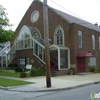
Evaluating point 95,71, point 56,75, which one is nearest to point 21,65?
point 56,75

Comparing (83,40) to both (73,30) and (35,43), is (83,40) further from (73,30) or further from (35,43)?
(35,43)

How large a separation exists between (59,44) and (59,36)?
1.11 m

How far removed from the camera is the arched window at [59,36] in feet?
81.1

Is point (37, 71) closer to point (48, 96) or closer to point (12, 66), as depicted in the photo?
point (12, 66)

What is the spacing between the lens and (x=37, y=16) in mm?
28484

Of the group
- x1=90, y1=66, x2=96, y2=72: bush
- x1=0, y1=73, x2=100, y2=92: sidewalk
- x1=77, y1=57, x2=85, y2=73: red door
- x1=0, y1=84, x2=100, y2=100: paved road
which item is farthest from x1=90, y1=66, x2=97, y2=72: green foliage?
x1=0, y1=84, x2=100, y2=100: paved road

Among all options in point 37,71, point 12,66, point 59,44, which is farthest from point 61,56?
point 12,66

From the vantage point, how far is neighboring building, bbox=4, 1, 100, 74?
23397mm

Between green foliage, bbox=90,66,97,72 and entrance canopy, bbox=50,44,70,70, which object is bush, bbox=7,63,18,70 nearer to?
entrance canopy, bbox=50,44,70,70

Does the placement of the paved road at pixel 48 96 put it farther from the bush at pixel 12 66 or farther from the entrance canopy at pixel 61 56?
the bush at pixel 12 66

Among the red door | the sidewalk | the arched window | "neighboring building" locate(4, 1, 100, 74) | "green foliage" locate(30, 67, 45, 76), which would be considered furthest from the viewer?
the arched window

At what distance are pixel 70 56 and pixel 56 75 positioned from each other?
417 centimetres

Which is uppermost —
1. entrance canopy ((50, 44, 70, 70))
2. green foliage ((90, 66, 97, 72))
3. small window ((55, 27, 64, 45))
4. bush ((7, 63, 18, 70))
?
small window ((55, 27, 64, 45))

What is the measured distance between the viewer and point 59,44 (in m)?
25.2
